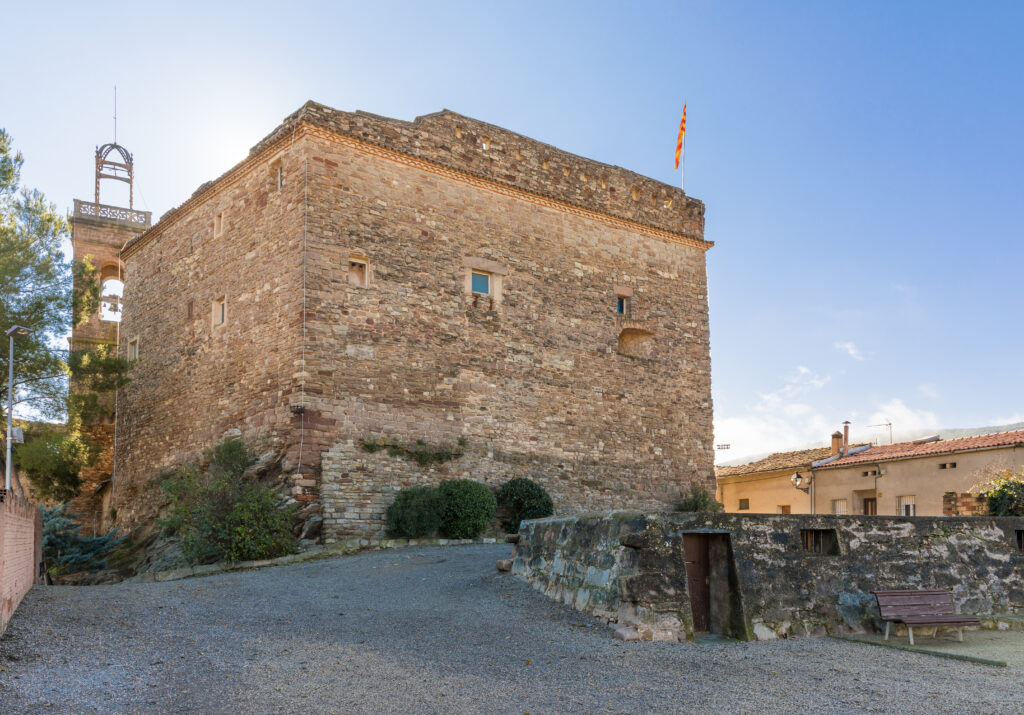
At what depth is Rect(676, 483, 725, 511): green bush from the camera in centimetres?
1889

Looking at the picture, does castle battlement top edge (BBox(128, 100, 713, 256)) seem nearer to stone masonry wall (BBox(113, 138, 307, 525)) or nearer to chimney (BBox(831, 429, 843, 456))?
stone masonry wall (BBox(113, 138, 307, 525))

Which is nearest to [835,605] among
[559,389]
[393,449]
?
[393,449]

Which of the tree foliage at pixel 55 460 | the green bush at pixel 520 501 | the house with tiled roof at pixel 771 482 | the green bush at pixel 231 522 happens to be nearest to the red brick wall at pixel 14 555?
the green bush at pixel 231 522

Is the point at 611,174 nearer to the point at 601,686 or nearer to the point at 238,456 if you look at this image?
the point at 238,456

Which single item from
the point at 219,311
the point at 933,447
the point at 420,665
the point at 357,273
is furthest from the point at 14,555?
the point at 933,447

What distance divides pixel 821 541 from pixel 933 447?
14826mm

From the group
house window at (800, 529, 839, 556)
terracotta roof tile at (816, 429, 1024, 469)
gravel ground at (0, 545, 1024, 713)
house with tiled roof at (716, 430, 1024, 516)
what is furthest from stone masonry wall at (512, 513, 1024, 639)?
house with tiled roof at (716, 430, 1024, 516)

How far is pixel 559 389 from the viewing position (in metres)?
17.6

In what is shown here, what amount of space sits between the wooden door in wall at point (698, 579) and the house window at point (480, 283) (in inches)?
378

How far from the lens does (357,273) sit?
15.3 meters

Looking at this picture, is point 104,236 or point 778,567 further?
point 104,236

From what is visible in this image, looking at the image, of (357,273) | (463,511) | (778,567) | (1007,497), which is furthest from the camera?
(357,273)

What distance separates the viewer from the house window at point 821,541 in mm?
8320

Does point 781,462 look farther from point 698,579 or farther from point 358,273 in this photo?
point 698,579
